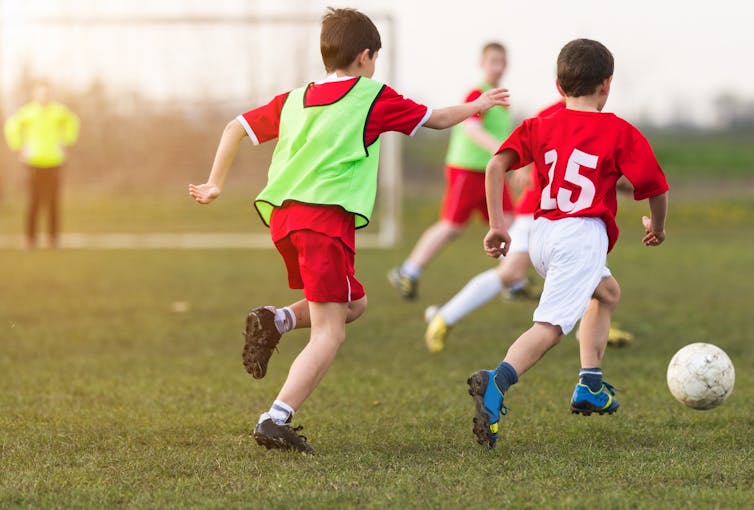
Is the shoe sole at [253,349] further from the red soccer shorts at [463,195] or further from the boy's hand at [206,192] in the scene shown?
the red soccer shorts at [463,195]

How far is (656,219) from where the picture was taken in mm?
4160

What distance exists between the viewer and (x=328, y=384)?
556 cm

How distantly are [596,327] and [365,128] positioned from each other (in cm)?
128

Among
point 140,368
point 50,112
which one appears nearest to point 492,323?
point 140,368

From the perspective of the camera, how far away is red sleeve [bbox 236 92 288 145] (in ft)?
13.7

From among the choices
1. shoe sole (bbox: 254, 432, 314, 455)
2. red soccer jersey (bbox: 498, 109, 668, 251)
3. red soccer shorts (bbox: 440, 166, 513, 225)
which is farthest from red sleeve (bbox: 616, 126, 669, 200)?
red soccer shorts (bbox: 440, 166, 513, 225)

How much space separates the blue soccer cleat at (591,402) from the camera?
438 cm

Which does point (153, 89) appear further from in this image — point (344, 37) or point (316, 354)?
point (316, 354)

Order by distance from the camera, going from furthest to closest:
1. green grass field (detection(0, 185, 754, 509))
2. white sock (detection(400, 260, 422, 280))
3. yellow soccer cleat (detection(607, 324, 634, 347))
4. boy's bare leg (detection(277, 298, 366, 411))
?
1. white sock (detection(400, 260, 422, 280))
2. yellow soccer cleat (detection(607, 324, 634, 347))
3. boy's bare leg (detection(277, 298, 366, 411))
4. green grass field (detection(0, 185, 754, 509))

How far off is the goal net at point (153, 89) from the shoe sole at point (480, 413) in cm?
1105

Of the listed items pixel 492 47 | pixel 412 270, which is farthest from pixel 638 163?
pixel 412 270

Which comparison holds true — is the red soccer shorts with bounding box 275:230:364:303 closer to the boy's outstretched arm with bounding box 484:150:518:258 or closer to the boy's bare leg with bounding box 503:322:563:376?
the boy's outstretched arm with bounding box 484:150:518:258

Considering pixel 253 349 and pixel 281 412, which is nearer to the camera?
pixel 281 412

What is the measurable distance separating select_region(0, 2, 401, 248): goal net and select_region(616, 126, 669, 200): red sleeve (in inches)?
429
